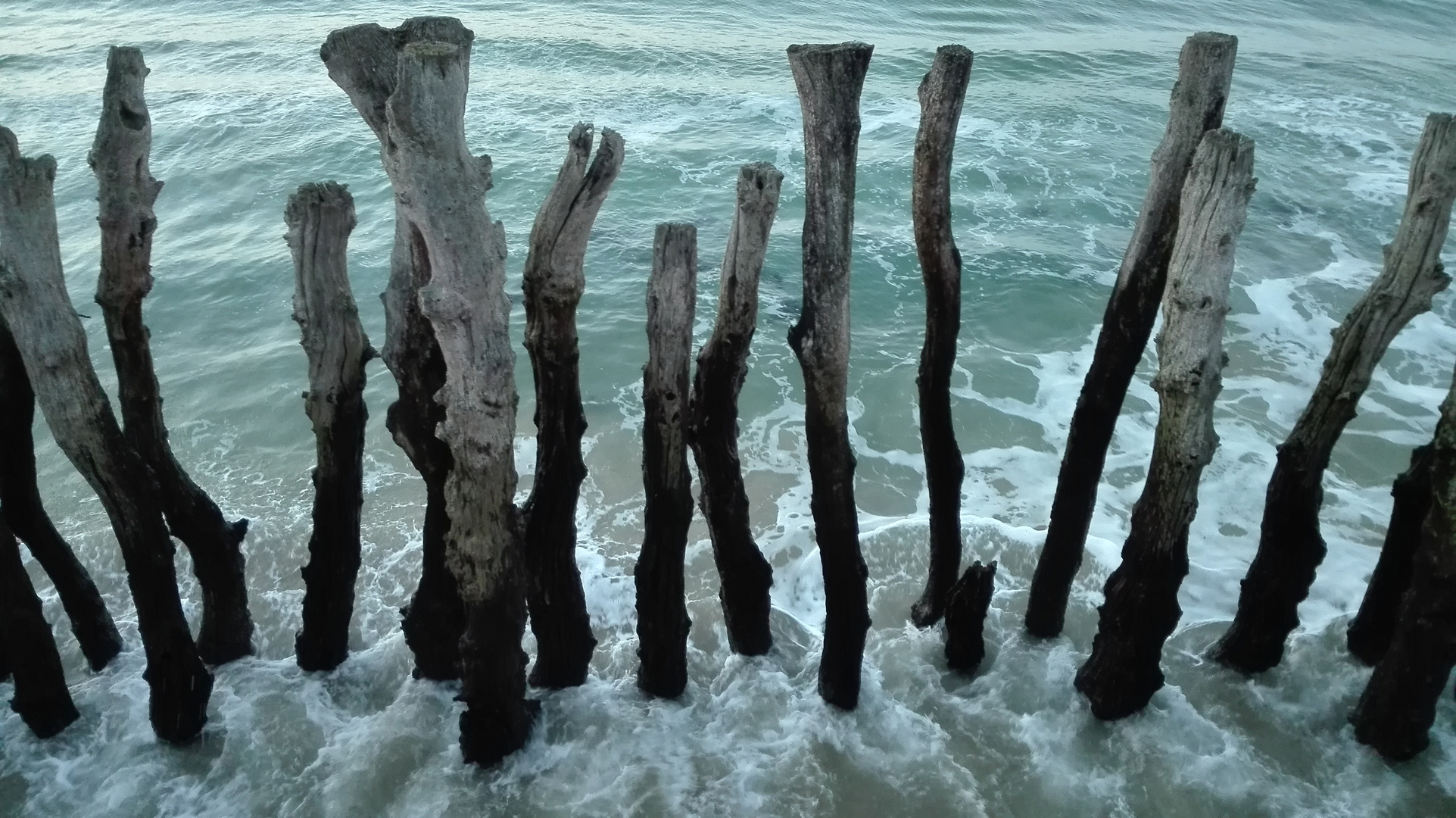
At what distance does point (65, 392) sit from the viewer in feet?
14.7

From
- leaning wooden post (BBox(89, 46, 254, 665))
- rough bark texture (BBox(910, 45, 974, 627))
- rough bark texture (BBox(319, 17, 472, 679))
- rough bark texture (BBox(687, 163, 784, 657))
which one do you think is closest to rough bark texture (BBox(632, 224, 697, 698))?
rough bark texture (BBox(687, 163, 784, 657))

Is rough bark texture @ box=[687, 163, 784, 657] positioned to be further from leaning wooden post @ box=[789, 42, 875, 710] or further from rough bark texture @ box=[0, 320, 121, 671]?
rough bark texture @ box=[0, 320, 121, 671]

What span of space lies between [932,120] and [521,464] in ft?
15.4

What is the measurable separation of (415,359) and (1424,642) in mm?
4592

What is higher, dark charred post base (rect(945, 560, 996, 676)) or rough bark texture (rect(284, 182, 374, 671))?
rough bark texture (rect(284, 182, 374, 671))

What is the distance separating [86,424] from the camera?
15.0 ft

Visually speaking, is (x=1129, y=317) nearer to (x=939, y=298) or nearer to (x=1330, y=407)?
(x=939, y=298)

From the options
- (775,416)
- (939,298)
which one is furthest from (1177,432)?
(775,416)

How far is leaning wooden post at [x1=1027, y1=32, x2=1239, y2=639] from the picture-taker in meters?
4.57

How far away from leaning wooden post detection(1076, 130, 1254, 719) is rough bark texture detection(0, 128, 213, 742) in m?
4.42

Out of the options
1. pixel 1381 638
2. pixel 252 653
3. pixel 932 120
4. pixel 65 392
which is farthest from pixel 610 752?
pixel 1381 638

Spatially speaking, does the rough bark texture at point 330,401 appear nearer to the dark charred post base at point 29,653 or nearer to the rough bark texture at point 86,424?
the rough bark texture at point 86,424

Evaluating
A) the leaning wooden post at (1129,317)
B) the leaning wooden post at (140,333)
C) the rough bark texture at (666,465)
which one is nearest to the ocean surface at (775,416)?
the rough bark texture at (666,465)

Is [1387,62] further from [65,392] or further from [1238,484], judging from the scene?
[65,392]
